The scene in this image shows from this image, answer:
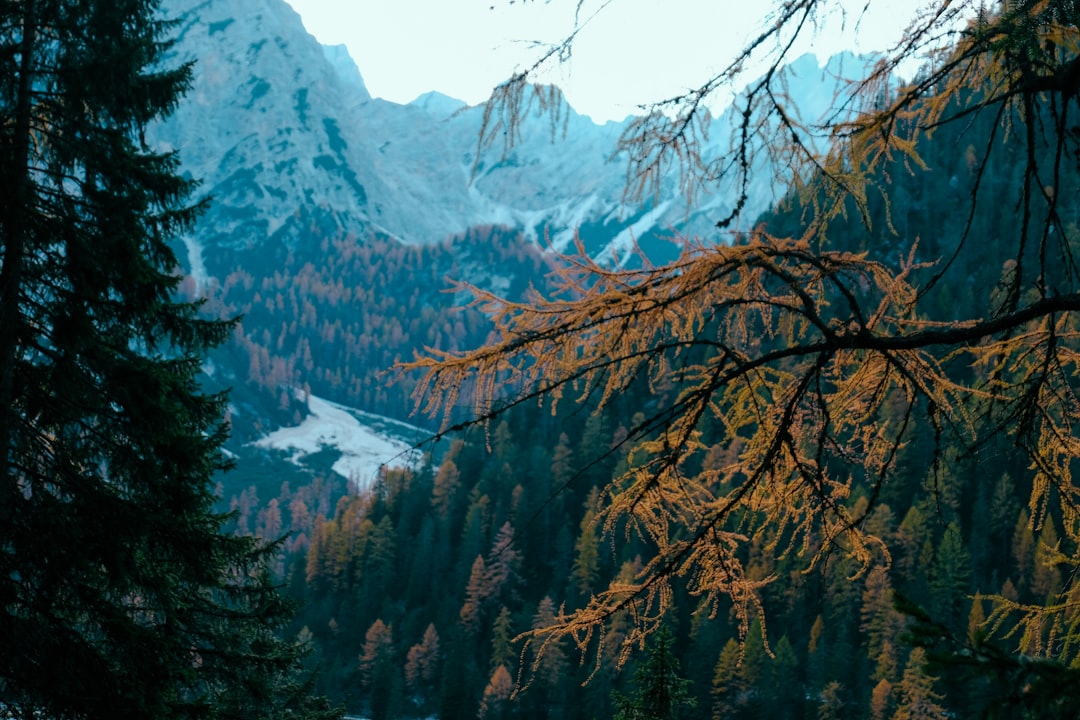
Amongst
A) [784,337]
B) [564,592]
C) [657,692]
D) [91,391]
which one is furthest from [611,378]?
[564,592]

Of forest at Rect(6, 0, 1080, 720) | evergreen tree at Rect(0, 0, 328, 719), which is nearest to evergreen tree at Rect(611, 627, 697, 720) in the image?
forest at Rect(6, 0, 1080, 720)

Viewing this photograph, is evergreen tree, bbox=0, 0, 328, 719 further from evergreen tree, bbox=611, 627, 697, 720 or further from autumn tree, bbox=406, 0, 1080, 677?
evergreen tree, bbox=611, 627, 697, 720

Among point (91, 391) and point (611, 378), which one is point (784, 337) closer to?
point (611, 378)

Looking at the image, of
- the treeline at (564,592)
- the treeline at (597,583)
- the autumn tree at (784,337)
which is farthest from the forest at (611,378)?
the treeline at (597,583)

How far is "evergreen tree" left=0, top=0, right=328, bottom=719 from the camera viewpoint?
5.50 m

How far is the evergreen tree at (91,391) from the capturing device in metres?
5.50

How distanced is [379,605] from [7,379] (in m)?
81.6

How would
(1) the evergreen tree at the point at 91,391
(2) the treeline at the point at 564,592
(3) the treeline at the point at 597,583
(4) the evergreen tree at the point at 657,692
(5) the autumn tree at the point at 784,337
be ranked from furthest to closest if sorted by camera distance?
(2) the treeline at the point at 564,592, (3) the treeline at the point at 597,583, (4) the evergreen tree at the point at 657,692, (1) the evergreen tree at the point at 91,391, (5) the autumn tree at the point at 784,337

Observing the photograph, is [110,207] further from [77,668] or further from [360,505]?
[360,505]

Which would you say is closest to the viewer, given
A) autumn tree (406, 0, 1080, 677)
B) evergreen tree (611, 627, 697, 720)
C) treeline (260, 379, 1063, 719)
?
autumn tree (406, 0, 1080, 677)

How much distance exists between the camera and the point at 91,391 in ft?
19.9

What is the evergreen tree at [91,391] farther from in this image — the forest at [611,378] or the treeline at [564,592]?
the treeline at [564,592]

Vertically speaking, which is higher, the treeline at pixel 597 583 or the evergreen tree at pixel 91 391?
the treeline at pixel 597 583

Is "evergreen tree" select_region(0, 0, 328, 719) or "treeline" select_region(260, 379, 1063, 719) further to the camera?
"treeline" select_region(260, 379, 1063, 719)
